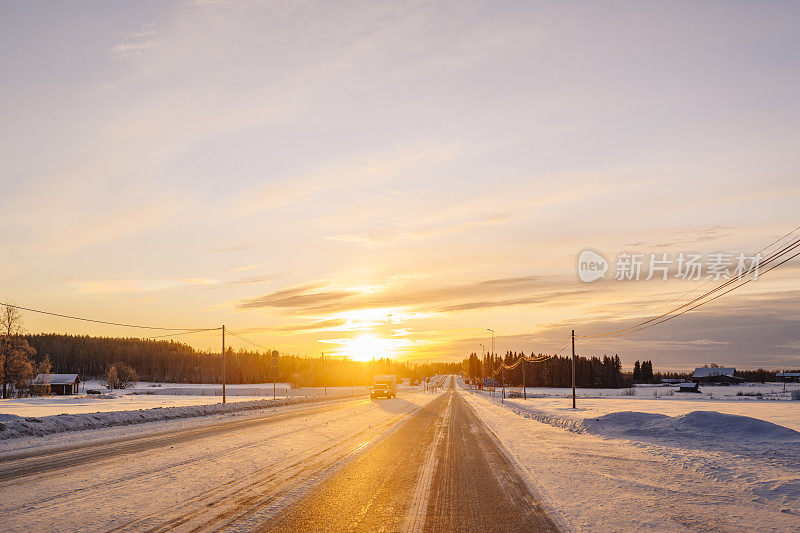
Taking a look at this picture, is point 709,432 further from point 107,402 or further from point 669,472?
point 107,402

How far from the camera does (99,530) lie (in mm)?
7695

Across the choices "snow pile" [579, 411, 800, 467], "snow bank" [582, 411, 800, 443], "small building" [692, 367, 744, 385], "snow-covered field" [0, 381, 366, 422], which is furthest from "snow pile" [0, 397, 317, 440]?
"small building" [692, 367, 744, 385]

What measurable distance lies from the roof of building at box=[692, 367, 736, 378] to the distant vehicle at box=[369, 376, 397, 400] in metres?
147

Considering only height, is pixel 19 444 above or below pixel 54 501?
below

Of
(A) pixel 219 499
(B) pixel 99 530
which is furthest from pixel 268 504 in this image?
(B) pixel 99 530

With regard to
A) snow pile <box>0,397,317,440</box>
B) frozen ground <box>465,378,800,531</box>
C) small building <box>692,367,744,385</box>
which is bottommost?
small building <box>692,367,744,385</box>

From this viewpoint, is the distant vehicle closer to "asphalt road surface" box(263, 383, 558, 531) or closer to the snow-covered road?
the snow-covered road

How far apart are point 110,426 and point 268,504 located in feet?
69.7

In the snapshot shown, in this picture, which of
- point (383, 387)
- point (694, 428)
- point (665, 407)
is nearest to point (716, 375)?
point (383, 387)

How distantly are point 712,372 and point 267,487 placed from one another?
204572mm

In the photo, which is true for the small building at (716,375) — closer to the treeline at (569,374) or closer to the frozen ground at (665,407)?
the treeline at (569,374)

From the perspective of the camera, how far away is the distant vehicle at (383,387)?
66938 millimetres

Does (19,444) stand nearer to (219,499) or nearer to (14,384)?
(219,499)

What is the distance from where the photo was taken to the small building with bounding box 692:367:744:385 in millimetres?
165375
